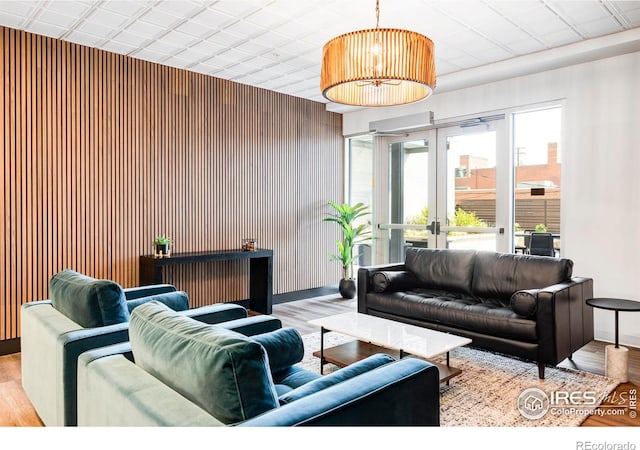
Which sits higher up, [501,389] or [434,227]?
[434,227]

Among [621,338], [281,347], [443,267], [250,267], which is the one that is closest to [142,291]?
[281,347]

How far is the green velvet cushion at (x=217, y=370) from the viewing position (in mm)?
1278

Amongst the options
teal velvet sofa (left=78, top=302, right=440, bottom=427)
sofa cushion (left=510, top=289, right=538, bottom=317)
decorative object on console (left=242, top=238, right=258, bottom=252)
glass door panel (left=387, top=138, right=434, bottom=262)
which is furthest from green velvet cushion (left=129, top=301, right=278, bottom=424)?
glass door panel (left=387, top=138, right=434, bottom=262)

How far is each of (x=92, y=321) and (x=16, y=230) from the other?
2337mm

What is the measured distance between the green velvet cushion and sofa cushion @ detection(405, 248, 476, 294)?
10.8 feet

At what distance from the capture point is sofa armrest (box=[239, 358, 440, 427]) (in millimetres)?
1265

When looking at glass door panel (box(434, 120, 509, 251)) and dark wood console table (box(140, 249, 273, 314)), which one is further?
glass door panel (box(434, 120, 509, 251))

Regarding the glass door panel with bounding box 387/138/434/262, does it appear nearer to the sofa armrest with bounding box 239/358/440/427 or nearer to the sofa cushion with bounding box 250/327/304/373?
the sofa cushion with bounding box 250/327/304/373

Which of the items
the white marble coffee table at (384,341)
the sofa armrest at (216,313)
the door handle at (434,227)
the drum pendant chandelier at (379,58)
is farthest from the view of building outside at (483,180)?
the sofa armrest at (216,313)

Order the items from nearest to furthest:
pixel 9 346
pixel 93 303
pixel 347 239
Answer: pixel 93 303 → pixel 9 346 → pixel 347 239

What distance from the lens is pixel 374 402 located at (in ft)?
4.67

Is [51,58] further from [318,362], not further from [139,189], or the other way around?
[318,362]

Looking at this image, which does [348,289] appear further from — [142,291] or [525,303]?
[142,291]

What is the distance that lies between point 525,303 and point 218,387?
2.71m
